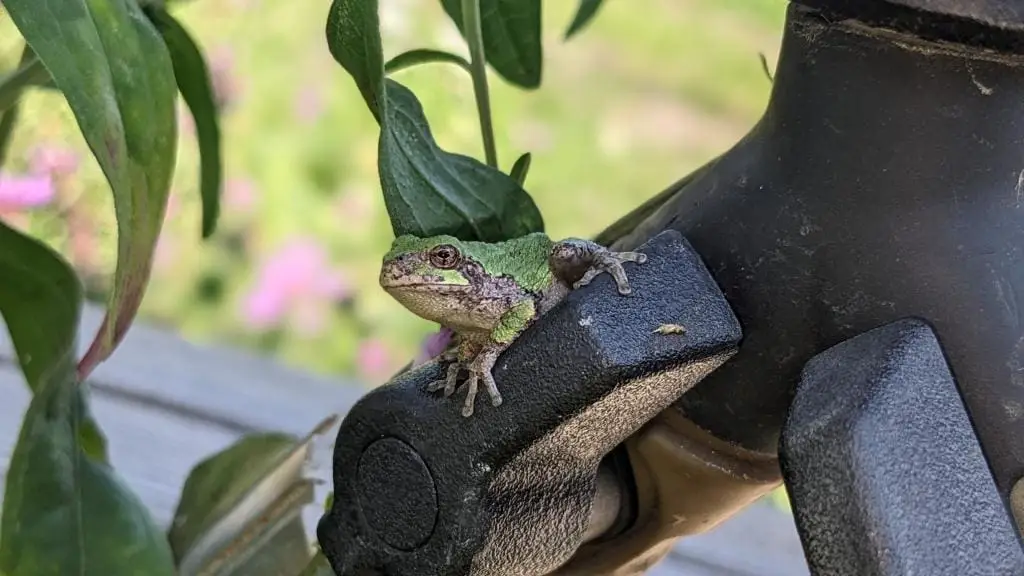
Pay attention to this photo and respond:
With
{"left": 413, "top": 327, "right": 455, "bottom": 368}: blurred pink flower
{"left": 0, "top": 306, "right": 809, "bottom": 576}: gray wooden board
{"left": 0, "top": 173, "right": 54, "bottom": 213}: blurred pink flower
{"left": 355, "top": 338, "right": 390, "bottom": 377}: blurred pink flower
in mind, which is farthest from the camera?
{"left": 355, "top": 338, "right": 390, "bottom": 377}: blurred pink flower

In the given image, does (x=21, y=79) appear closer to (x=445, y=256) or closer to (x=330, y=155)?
(x=445, y=256)

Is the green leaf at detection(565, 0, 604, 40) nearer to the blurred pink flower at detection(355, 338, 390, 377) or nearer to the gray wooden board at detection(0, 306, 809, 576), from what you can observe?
the gray wooden board at detection(0, 306, 809, 576)

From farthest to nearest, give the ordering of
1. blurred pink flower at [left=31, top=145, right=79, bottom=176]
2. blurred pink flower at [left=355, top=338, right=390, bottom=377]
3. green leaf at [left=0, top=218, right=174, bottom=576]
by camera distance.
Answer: blurred pink flower at [left=355, top=338, right=390, bottom=377] → blurred pink flower at [left=31, top=145, right=79, bottom=176] → green leaf at [left=0, top=218, right=174, bottom=576]

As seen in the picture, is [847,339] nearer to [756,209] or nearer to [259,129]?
[756,209]

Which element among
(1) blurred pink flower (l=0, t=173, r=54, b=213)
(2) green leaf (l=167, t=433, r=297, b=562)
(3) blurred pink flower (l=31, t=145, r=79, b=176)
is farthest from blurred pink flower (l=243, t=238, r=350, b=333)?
(2) green leaf (l=167, t=433, r=297, b=562)

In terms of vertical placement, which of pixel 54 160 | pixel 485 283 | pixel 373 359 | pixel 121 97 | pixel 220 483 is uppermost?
pixel 121 97

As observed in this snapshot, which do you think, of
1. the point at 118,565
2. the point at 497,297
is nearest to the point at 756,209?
the point at 497,297

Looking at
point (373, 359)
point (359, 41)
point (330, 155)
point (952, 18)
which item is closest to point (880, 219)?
point (952, 18)
